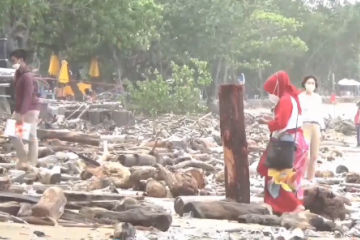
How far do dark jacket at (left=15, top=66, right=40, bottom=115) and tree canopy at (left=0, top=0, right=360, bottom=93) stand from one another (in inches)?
569

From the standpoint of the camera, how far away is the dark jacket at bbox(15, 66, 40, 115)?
10.1 meters

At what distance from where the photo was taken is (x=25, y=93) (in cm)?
1009

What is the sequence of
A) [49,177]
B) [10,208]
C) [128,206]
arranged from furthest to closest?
[49,177]
[128,206]
[10,208]

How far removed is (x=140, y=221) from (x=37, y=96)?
15.2ft

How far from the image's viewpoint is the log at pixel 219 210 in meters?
7.16

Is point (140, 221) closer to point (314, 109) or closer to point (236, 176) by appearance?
point (236, 176)

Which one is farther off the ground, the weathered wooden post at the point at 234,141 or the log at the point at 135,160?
the weathered wooden post at the point at 234,141

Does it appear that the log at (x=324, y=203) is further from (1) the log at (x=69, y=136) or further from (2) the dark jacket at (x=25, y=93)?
(1) the log at (x=69, y=136)

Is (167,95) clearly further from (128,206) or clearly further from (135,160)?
(128,206)

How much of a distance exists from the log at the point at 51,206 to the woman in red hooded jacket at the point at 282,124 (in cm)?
224

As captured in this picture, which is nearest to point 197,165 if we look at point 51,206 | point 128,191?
point 128,191

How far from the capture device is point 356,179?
35.6ft

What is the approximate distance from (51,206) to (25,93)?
4.07m

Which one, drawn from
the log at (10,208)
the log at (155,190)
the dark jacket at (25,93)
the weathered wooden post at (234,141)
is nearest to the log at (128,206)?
the log at (10,208)
